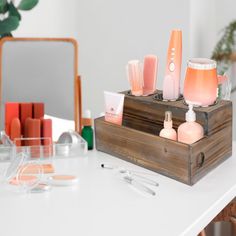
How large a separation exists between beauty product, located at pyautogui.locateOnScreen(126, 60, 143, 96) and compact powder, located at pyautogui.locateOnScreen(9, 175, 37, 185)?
43 cm

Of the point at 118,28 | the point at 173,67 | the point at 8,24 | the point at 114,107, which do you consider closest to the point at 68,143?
the point at 114,107

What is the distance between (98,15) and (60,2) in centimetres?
26

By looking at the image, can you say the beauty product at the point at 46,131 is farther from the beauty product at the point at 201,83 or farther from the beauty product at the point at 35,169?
the beauty product at the point at 201,83

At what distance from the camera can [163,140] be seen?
1.38m

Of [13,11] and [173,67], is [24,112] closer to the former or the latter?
[173,67]

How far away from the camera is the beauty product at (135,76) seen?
154cm

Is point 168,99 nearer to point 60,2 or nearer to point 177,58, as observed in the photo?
point 177,58

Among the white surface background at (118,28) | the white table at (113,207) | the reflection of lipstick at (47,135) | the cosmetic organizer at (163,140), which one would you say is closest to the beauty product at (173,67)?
the cosmetic organizer at (163,140)

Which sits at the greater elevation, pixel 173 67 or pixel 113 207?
pixel 173 67

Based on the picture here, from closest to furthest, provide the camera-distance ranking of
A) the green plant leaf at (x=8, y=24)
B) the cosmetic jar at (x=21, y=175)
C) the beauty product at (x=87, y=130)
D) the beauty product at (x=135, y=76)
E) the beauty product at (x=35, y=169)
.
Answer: the cosmetic jar at (x=21, y=175)
the beauty product at (x=35, y=169)
the beauty product at (x=135, y=76)
the beauty product at (x=87, y=130)
the green plant leaf at (x=8, y=24)

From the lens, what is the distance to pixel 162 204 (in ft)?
3.98

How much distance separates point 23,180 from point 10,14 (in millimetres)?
1221

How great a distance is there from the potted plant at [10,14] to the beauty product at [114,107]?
2.90 feet

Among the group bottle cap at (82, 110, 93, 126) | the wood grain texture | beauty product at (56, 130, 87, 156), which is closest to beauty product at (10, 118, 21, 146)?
beauty product at (56, 130, 87, 156)
